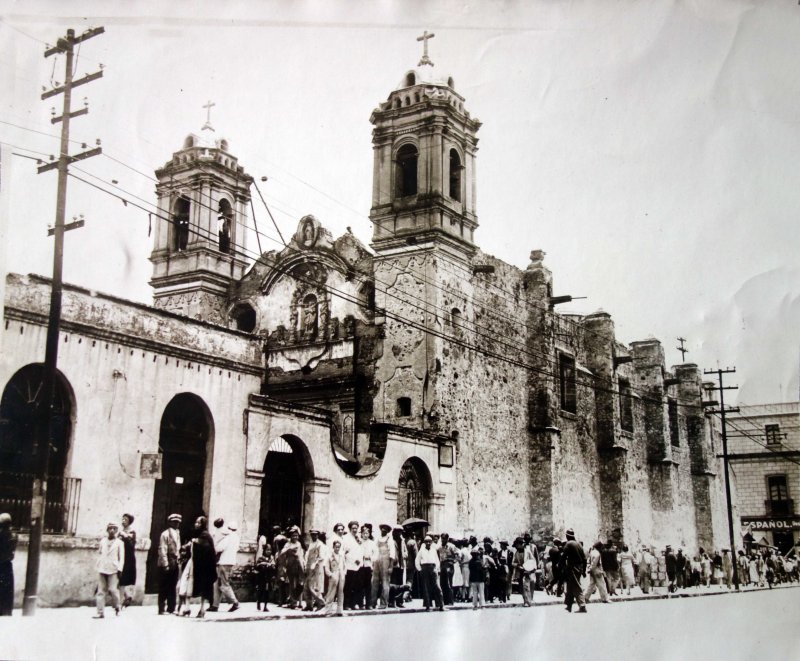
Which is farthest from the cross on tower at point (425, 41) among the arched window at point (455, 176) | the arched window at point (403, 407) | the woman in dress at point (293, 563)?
the arched window at point (403, 407)

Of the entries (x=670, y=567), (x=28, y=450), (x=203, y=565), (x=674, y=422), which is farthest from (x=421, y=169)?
(x=674, y=422)

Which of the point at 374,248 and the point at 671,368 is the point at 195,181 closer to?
the point at 374,248

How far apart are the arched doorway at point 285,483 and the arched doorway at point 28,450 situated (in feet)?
12.2

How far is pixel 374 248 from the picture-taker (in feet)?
55.9

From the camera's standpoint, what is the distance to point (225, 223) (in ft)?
55.9

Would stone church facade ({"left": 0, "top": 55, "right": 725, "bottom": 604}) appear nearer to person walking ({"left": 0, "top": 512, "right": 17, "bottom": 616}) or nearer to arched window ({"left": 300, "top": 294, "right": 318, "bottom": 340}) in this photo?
arched window ({"left": 300, "top": 294, "right": 318, "bottom": 340})

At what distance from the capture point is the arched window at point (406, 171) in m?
17.2

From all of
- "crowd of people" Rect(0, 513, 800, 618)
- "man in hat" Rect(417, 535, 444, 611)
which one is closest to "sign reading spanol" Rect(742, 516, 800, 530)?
"crowd of people" Rect(0, 513, 800, 618)

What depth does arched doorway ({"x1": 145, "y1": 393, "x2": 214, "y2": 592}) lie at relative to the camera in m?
11.0

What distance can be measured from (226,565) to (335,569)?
155cm

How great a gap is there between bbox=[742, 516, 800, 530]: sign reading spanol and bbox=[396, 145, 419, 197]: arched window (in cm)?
1104

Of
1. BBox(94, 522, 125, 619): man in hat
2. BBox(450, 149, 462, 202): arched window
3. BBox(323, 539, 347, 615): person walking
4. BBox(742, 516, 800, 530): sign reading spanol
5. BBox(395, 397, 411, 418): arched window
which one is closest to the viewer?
BBox(94, 522, 125, 619): man in hat

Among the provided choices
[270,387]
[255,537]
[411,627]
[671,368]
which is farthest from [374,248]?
[671,368]

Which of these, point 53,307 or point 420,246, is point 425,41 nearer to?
point 53,307
